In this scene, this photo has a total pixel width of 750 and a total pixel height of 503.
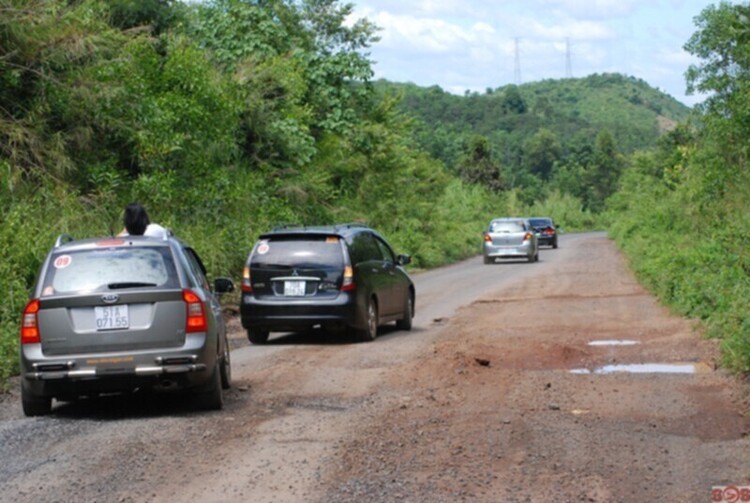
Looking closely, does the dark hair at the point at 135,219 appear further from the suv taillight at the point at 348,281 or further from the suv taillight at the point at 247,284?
the suv taillight at the point at 348,281

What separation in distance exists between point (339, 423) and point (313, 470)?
6.37 ft

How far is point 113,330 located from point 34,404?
1068 millimetres

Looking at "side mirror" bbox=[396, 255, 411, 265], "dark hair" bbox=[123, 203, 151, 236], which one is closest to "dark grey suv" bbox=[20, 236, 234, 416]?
"dark hair" bbox=[123, 203, 151, 236]

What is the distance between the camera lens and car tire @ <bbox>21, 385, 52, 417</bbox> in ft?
35.8

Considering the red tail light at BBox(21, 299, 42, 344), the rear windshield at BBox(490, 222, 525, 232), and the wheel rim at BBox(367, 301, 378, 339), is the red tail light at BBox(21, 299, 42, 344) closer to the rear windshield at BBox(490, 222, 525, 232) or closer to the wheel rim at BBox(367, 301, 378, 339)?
the wheel rim at BBox(367, 301, 378, 339)

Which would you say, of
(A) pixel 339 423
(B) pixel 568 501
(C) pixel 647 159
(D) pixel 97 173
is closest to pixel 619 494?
(B) pixel 568 501

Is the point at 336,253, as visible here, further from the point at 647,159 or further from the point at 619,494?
the point at 647,159

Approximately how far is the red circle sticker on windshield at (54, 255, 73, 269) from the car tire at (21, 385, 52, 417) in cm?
111

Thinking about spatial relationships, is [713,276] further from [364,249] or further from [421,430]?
[421,430]

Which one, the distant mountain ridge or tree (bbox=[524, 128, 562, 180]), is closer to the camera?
tree (bbox=[524, 128, 562, 180])

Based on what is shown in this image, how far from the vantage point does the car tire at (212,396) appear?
10992 millimetres

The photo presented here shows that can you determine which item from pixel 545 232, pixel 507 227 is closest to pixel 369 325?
pixel 507 227

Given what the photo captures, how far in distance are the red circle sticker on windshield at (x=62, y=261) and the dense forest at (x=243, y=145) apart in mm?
3366

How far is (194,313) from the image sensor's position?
10930 mm
